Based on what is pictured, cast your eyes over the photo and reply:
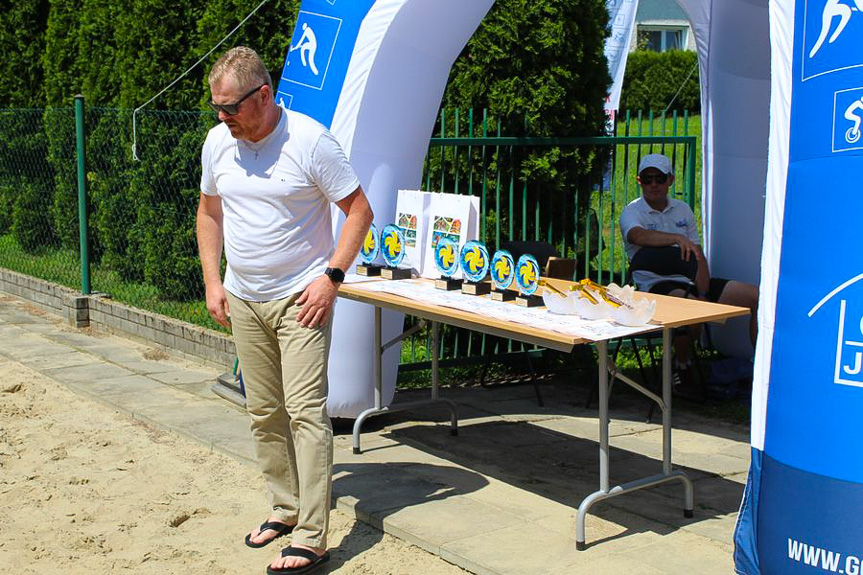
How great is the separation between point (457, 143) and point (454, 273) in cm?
191

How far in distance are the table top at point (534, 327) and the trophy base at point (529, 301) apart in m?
0.07

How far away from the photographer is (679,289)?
6.82 m

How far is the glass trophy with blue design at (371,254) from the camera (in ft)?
19.0

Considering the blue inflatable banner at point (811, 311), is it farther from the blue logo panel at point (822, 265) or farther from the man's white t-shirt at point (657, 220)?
the man's white t-shirt at point (657, 220)

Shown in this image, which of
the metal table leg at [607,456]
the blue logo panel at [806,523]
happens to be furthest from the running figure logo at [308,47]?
the blue logo panel at [806,523]

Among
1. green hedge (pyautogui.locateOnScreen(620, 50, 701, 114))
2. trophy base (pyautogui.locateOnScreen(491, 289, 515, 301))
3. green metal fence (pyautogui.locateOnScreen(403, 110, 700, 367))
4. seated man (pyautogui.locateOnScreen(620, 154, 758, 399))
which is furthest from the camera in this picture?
green hedge (pyautogui.locateOnScreen(620, 50, 701, 114))

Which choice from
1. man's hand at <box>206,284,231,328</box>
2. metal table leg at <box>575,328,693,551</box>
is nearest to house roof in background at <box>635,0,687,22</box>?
metal table leg at <box>575,328,693,551</box>

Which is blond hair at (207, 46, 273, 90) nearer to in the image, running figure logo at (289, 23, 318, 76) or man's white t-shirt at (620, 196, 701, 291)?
running figure logo at (289, 23, 318, 76)

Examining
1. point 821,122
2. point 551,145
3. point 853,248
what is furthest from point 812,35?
point 551,145

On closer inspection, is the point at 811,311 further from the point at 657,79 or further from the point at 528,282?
the point at 657,79

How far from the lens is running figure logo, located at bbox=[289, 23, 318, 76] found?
19.5 ft

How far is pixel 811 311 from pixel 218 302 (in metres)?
2.30

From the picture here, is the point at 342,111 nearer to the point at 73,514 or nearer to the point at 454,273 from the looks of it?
the point at 454,273

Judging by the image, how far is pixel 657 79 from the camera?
98.6 feet
